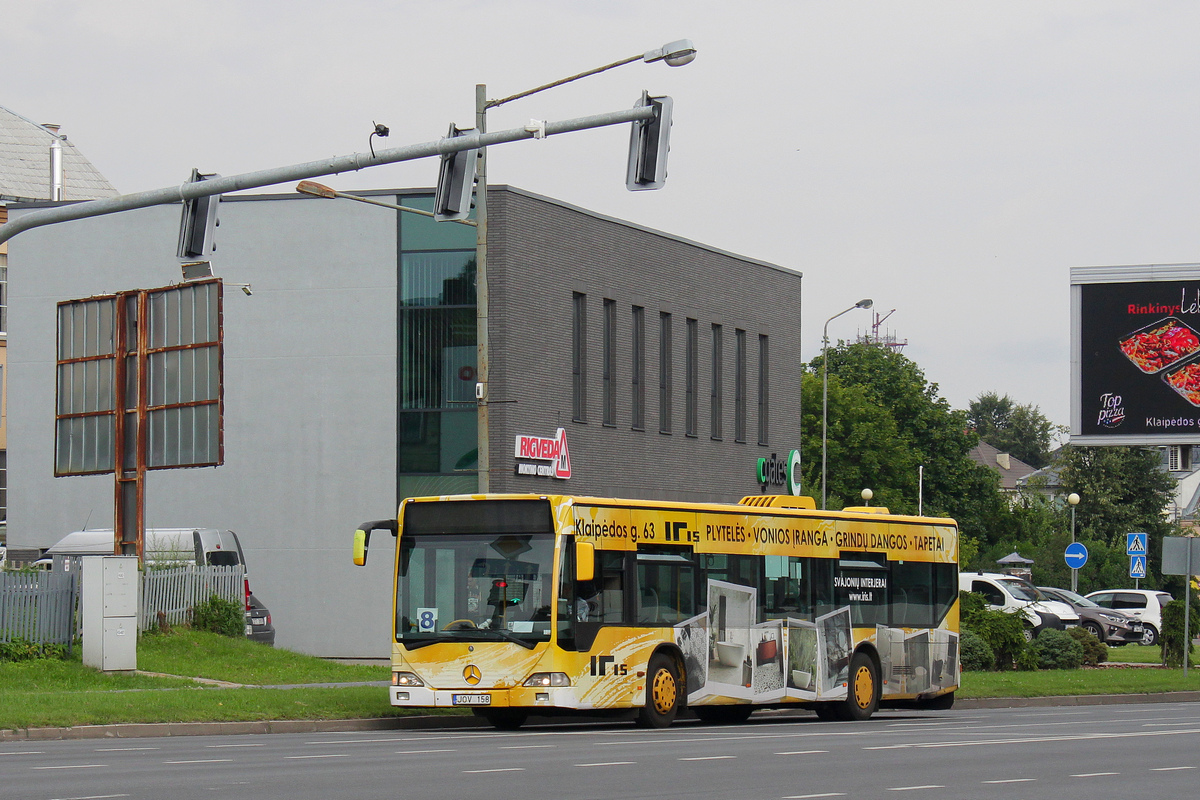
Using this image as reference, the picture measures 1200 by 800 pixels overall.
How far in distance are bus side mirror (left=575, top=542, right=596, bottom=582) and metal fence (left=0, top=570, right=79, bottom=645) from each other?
35.3 ft

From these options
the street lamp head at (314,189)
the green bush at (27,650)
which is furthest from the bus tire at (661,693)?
the green bush at (27,650)

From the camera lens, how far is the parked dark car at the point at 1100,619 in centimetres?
4819

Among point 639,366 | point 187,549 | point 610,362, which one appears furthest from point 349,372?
point 639,366

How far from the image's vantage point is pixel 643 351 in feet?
138

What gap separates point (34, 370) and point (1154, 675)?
2505 cm

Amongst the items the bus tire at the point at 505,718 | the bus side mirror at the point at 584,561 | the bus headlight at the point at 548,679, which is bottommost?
the bus tire at the point at 505,718

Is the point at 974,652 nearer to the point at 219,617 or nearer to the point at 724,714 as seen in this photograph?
the point at 724,714

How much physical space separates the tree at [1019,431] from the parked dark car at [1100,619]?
4731 inches

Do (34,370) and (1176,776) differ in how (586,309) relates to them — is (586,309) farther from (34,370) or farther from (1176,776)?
(1176,776)

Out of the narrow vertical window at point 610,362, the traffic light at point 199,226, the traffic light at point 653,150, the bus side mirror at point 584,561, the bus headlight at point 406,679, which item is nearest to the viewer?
the traffic light at point 653,150

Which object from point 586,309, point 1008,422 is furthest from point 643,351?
point 1008,422

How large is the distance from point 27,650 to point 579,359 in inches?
640

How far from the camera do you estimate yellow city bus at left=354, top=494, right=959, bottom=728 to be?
19.8m

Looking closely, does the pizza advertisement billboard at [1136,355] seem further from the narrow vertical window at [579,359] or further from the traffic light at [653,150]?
the traffic light at [653,150]
